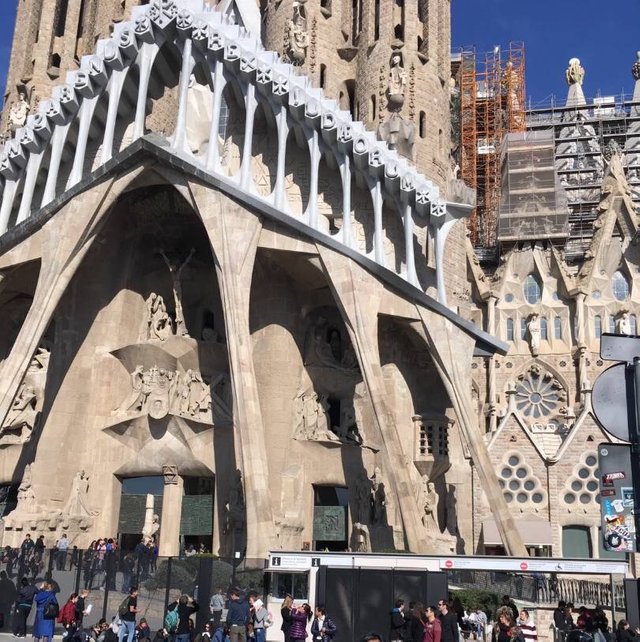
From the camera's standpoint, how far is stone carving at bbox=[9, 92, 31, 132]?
28.0 m

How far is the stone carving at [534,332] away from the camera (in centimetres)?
3478

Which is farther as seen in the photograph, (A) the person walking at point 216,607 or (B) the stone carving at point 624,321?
(B) the stone carving at point 624,321

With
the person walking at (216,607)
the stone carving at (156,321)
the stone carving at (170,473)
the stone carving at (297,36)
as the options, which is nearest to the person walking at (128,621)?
the person walking at (216,607)

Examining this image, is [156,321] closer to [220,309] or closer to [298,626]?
[220,309]

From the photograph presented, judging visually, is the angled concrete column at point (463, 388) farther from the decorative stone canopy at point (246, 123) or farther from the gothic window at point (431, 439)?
the gothic window at point (431, 439)

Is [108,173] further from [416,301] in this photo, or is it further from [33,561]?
[33,561]

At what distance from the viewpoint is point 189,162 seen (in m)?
21.5

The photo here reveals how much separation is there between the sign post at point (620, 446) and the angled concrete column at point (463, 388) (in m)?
16.1

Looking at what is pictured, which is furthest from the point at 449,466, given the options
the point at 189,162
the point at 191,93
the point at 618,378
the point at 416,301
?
the point at 618,378

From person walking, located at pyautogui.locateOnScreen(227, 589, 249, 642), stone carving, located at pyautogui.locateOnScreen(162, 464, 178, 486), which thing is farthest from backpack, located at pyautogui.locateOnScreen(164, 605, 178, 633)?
stone carving, located at pyautogui.locateOnScreen(162, 464, 178, 486)

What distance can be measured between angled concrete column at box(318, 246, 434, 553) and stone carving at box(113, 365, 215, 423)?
4721 mm

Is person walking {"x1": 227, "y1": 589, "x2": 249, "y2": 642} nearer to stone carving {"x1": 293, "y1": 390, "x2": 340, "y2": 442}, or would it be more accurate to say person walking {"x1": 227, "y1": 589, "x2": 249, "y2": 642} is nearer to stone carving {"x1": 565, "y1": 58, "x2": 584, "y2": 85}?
stone carving {"x1": 293, "y1": 390, "x2": 340, "y2": 442}

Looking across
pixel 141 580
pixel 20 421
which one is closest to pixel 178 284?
pixel 20 421

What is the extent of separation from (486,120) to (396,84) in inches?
832
